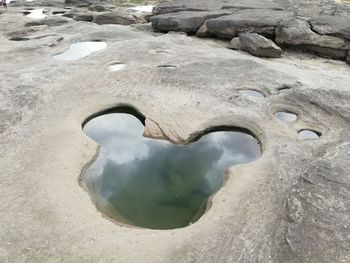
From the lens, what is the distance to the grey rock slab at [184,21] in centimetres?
2129

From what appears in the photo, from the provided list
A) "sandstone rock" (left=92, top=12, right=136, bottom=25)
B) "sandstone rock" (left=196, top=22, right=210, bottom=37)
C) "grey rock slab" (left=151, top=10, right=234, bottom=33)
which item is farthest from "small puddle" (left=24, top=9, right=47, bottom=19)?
"sandstone rock" (left=196, top=22, right=210, bottom=37)

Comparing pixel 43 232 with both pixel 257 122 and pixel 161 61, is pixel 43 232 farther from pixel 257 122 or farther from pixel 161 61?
pixel 161 61

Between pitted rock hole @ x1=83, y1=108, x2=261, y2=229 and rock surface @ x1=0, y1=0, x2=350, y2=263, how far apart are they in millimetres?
405

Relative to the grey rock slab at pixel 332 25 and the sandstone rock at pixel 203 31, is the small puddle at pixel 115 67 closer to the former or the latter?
the sandstone rock at pixel 203 31

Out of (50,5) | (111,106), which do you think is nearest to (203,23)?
(111,106)

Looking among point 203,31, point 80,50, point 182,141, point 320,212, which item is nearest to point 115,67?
point 80,50

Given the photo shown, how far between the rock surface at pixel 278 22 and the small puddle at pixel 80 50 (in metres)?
5.01

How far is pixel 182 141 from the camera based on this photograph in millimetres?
10320

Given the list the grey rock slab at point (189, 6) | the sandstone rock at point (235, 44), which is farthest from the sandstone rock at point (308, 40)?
the grey rock slab at point (189, 6)

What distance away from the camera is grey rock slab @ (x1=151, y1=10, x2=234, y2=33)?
2129 centimetres

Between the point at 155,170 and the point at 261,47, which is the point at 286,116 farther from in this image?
A: the point at 261,47

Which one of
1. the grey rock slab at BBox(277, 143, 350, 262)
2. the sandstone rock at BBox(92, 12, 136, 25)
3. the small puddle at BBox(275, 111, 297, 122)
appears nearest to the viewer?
the grey rock slab at BBox(277, 143, 350, 262)

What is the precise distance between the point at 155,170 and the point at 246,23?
12.4m

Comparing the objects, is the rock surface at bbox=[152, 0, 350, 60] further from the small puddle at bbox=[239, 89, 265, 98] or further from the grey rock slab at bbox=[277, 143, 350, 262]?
the grey rock slab at bbox=[277, 143, 350, 262]
